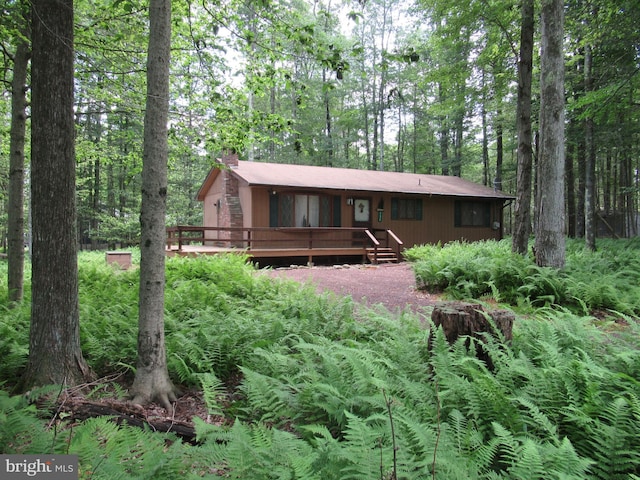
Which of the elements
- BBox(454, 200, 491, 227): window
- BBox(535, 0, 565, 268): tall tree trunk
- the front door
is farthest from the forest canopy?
the front door

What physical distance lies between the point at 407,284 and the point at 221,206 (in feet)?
34.1

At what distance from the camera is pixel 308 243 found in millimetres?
15203

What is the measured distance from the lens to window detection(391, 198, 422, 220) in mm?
17391

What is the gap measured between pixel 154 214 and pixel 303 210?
1268cm

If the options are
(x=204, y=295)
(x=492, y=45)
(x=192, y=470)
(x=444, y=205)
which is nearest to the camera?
(x=192, y=470)

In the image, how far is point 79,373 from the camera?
3.20 metres

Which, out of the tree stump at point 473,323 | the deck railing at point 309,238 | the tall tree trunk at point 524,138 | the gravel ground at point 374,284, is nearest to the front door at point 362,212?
the deck railing at point 309,238

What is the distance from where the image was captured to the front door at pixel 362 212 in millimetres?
16625

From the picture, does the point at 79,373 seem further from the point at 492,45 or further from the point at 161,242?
the point at 492,45

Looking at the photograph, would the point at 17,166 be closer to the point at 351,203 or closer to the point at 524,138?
the point at 524,138

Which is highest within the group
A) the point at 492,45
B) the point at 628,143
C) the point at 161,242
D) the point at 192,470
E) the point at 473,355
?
the point at 492,45

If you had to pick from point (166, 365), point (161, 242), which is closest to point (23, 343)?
point (166, 365)

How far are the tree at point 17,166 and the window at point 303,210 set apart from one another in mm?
9709

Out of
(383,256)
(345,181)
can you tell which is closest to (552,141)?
(383,256)
